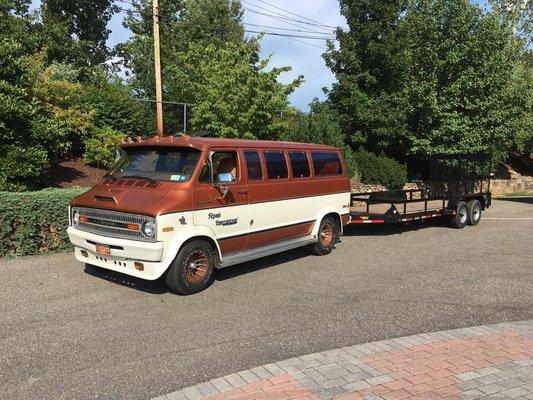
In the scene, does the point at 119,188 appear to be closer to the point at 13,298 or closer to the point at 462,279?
the point at 13,298

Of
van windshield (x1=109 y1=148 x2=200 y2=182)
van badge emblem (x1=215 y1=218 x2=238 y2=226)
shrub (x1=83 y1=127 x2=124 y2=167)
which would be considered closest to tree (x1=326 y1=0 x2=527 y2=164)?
shrub (x1=83 y1=127 x2=124 y2=167)

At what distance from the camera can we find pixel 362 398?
3879 millimetres

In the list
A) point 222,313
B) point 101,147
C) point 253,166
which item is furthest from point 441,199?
point 101,147

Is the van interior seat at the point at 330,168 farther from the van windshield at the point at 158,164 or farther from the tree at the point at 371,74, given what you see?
the tree at the point at 371,74

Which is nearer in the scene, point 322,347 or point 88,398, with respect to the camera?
point 88,398

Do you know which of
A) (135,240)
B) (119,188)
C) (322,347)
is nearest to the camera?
(322,347)

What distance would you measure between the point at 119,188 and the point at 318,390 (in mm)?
4273

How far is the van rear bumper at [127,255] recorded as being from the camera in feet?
20.7

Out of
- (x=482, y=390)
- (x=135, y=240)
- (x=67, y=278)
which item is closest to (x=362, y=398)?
(x=482, y=390)

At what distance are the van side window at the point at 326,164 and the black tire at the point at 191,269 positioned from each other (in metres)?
3.26

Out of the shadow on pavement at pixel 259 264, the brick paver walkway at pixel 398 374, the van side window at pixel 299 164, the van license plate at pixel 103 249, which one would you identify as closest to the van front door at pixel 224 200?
the shadow on pavement at pixel 259 264

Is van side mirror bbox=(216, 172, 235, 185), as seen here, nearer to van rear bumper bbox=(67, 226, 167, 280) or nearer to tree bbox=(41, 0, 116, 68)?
van rear bumper bbox=(67, 226, 167, 280)

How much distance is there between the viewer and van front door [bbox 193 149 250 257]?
6980 mm

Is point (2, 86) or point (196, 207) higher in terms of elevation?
point (2, 86)
